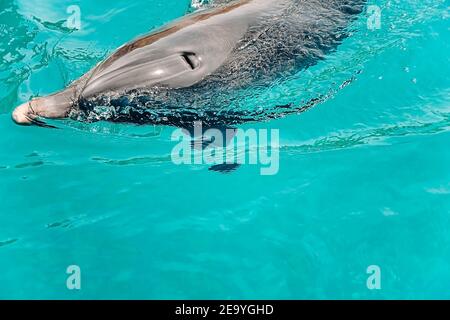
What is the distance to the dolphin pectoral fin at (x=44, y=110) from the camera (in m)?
5.57

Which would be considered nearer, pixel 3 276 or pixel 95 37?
pixel 3 276

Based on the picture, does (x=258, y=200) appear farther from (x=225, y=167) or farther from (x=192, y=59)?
(x=192, y=59)

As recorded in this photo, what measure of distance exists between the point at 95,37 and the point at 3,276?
404 centimetres

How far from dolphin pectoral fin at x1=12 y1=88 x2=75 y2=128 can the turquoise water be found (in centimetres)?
21

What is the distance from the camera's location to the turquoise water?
16.3ft

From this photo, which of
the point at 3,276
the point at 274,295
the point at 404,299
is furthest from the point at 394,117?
the point at 3,276

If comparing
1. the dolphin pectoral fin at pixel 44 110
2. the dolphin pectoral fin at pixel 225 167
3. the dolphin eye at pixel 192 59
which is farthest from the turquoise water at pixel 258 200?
the dolphin eye at pixel 192 59

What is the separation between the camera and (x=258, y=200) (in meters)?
5.61

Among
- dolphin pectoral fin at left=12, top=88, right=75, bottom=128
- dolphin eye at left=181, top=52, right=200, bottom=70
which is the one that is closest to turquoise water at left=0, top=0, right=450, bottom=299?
dolphin pectoral fin at left=12, top=88, right=75, bottom=128

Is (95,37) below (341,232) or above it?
above

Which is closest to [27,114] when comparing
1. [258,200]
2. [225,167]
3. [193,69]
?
[193,69]

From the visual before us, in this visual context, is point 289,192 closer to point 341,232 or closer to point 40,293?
point 341,232

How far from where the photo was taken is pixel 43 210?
17.9 ft

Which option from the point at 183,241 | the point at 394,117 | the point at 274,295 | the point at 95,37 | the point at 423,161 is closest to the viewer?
the point at 274,295
